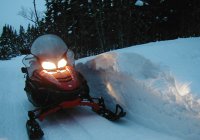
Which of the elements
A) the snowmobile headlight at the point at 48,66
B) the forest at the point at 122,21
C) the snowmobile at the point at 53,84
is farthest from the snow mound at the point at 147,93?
the forest at the point at 122,21

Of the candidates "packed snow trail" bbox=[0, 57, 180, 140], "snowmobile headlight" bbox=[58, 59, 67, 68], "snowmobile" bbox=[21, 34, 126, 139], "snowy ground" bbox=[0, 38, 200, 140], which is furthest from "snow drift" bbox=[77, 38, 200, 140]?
"snowmobile headlight" bbox=[58, 59, 67, 68]

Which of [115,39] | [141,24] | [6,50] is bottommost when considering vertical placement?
[6,50]

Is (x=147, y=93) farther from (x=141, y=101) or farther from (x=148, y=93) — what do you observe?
(x=141, y=101)

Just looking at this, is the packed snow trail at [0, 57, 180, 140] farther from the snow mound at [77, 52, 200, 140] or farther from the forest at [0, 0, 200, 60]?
the forest at [0, 0, 200, 60]

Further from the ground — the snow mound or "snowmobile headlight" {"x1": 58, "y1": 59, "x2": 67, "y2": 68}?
"snowmobile headlight" {"x1": 58, "y1": 59, "x2": 67, "y2": 68}

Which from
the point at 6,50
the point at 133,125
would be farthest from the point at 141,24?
the point at 6,50

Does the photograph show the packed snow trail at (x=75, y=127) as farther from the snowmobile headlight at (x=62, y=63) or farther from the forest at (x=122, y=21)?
the forest at (x=122, y=21)

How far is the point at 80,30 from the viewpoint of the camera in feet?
106

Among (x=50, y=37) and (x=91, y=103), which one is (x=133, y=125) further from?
(x=50, y=37)

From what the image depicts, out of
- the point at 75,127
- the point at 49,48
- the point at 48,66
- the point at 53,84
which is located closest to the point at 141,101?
the point at 75,127

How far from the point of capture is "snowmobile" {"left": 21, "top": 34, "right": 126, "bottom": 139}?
21.9ft

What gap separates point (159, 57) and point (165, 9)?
15.6 meters

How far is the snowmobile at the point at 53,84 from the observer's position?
6.67 metres

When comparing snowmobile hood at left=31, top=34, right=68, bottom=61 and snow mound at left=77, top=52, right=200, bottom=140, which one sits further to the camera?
snowmobile hood at left=31, top=34, right=68, bottom=61
